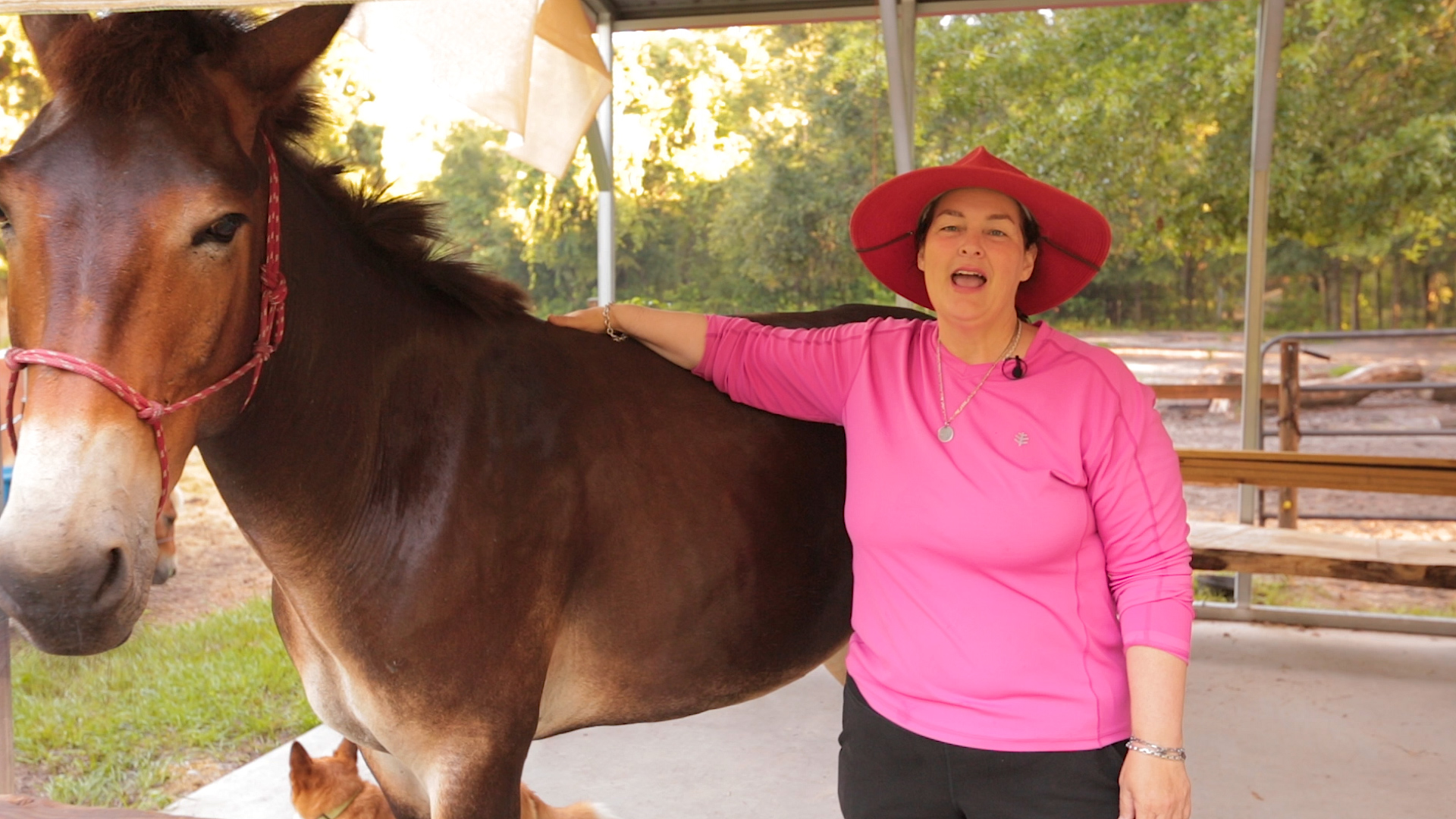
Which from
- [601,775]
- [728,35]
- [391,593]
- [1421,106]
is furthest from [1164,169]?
[391,593]

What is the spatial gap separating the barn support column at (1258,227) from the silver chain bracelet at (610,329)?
3.83 m

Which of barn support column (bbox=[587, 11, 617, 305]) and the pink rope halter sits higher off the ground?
barn support column (bbox=[587, 11, 617, 305])

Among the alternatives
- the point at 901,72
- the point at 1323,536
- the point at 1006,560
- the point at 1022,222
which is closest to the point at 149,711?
the point at 1006,560

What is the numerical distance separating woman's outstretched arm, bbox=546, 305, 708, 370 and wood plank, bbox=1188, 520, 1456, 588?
2.87m

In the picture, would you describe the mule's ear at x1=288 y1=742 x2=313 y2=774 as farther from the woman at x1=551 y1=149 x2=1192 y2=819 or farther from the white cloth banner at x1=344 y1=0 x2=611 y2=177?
the white cloth banner at x1=344 y1=0 x2=611 y2=177

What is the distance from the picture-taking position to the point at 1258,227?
506cm

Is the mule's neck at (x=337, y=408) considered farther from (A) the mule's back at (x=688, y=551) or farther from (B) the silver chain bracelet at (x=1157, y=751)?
(B) the silver chain bracelet at (x=1157, y=751)

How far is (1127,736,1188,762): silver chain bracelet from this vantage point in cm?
160

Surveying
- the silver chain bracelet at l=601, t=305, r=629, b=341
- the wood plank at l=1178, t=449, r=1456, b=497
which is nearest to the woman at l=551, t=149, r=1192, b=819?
the silver chain bracelet at l=601, t=305, r=629, b=341

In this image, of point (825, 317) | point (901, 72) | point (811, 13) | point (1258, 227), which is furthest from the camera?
point (811, 13)

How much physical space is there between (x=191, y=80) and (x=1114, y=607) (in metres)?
1.64

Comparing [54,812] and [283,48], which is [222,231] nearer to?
[283,48]

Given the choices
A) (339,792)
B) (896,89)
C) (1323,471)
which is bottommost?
(339,792)

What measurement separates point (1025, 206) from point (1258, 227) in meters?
3.74
